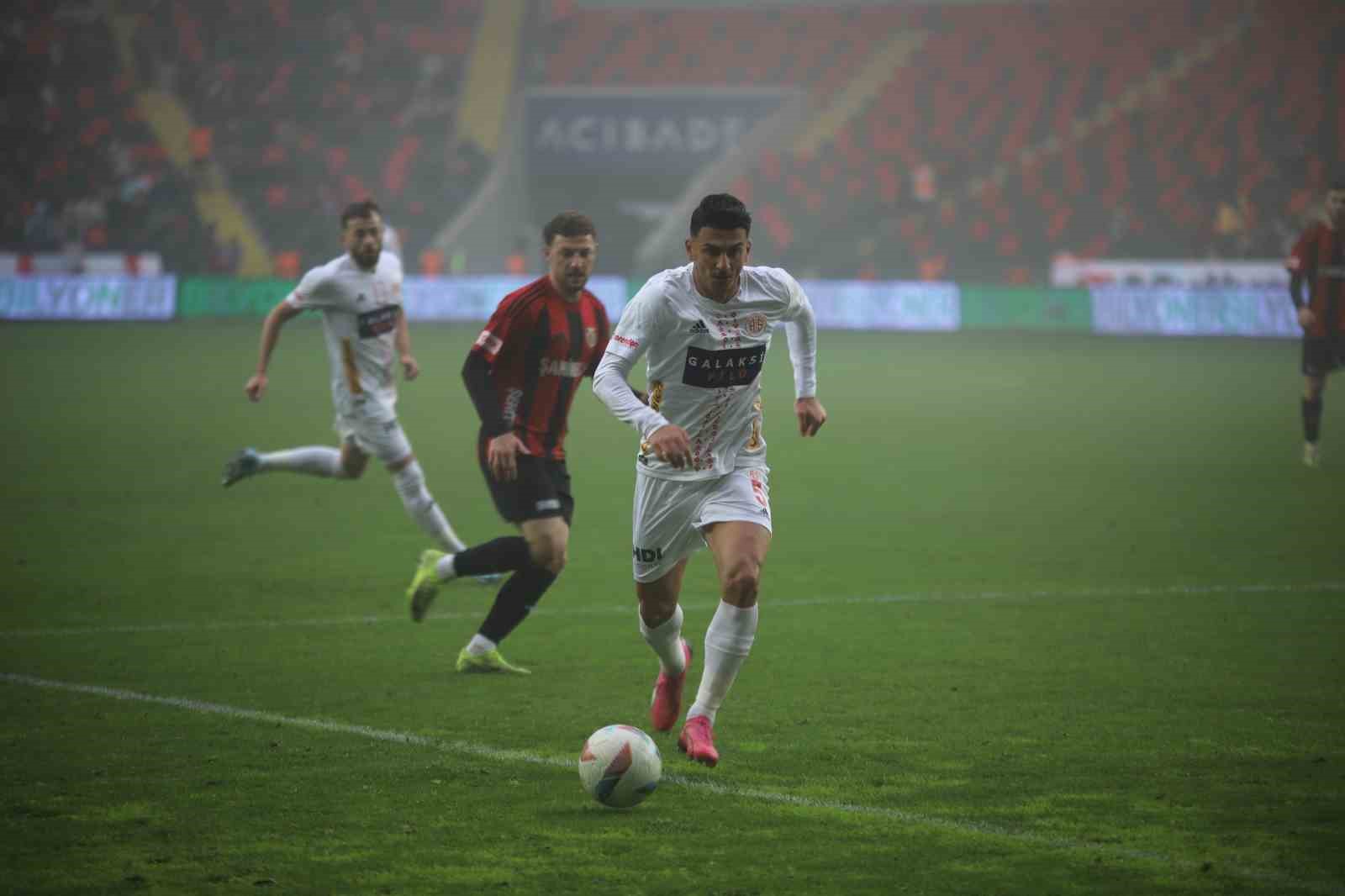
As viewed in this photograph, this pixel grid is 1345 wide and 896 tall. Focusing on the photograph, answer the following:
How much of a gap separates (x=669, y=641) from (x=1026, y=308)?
28.0m

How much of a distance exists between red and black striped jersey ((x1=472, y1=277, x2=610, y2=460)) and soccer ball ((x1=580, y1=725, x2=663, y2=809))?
2.54 m

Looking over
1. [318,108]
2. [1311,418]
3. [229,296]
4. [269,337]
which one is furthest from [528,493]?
[318,108]

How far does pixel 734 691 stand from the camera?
7438 mm

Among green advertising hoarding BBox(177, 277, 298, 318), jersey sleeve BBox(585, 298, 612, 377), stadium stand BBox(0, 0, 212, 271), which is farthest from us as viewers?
stadium stand BBox(0, 0, 212, 271)

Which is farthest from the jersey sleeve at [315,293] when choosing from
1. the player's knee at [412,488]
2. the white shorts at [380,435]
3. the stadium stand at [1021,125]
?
the stadium stand at [1021,125]

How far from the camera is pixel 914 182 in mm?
39969

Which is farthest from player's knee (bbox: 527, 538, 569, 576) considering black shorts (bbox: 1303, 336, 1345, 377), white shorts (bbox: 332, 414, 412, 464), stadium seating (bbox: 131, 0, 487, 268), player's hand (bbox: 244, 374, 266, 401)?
Result: stadium seating (bbox: 131, 0, 487, 268)

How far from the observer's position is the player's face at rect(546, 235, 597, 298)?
7.77 m

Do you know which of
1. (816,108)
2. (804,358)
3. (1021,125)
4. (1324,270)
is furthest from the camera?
(816,108)

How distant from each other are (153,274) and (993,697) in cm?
3030

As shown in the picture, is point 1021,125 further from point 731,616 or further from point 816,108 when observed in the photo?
point 731,616

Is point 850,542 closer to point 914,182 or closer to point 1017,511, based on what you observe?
point 1017,511

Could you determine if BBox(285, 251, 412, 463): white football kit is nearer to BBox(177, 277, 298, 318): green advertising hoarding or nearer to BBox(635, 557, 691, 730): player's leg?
BBox(635, 557, 691, 730): player's leg

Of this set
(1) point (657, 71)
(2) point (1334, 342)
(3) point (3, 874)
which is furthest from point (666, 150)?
(3) point (3, 874)
